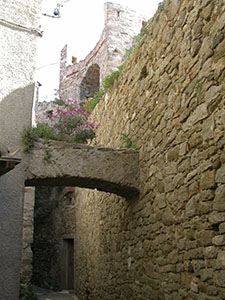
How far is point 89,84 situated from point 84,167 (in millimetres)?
9291

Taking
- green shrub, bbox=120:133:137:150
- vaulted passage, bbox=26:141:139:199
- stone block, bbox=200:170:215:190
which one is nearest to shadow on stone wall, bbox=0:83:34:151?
vaulted passage, bbox=26:141:139:199

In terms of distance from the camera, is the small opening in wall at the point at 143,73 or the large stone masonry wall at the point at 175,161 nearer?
the large stone masonry wall at the point at 175,161

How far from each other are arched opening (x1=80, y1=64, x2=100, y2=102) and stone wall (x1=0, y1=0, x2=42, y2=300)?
26.4 ft

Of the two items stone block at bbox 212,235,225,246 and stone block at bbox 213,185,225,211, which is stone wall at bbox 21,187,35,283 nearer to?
stone block at bbox 212,235,225,246

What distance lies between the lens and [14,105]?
156 inches

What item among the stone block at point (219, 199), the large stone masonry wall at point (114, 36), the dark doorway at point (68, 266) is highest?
the large stone masonry wall at point (114, 36)

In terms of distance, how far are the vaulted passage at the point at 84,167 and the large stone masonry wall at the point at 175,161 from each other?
199 mm

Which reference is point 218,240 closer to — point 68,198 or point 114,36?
point 68,198

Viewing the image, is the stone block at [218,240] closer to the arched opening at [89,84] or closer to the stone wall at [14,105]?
the stone wall at [14,105]

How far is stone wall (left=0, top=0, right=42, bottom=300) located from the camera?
3.55 meters

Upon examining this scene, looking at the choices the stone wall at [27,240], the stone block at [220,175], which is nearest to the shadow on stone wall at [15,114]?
the stone block at [220,175]

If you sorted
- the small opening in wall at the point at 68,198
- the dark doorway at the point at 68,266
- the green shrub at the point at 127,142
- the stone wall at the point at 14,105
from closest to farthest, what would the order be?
the stone wall at the point at 14,105, the green shrub at the point at 127,142, the dark doorway at the point at 68,266, the small opening in wall at the point at 68,198

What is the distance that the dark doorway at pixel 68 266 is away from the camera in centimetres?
942

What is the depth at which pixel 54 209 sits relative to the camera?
10.6m
